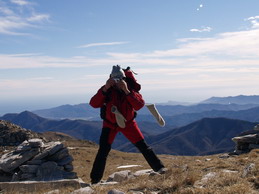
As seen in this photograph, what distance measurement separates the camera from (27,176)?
53.4 ft

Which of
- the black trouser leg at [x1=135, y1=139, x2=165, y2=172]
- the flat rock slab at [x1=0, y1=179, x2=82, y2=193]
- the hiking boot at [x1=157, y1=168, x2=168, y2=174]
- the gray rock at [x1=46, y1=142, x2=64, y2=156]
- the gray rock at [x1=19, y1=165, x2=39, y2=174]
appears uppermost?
the black trouser leg at [x1=135, y1=139, x2=165, y2=172]

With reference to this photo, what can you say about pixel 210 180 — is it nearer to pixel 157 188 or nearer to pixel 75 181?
pixel 157 188

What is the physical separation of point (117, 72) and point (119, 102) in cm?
89

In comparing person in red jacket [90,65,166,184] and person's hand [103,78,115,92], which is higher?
person's hand [103,78,115,92]

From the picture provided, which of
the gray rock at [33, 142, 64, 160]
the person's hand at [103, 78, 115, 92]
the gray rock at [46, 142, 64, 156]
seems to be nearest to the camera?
the person's hand at [103, 78, 115, 92]

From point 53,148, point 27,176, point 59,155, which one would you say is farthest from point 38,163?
point 59,155

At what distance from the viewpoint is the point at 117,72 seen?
28.3ft

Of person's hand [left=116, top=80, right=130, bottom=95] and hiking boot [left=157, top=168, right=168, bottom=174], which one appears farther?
person's hand [left=116, top=80, right=130, bottom=95]

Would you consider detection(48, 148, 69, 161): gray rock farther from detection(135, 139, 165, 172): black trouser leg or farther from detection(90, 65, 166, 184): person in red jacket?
detection(135, 139, 165, 172): black trouser leg

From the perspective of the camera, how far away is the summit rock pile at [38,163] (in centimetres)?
1650

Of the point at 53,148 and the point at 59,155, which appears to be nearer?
the point at 53,148

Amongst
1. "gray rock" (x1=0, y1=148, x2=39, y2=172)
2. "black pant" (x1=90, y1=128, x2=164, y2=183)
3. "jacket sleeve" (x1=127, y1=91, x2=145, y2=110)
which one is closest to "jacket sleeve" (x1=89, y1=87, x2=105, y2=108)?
"jacket sleeve" (x1=127, y1=91, x2=145, y2=110)

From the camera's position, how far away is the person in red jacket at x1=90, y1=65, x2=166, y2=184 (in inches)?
338

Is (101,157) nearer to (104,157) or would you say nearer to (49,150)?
(104,157)
